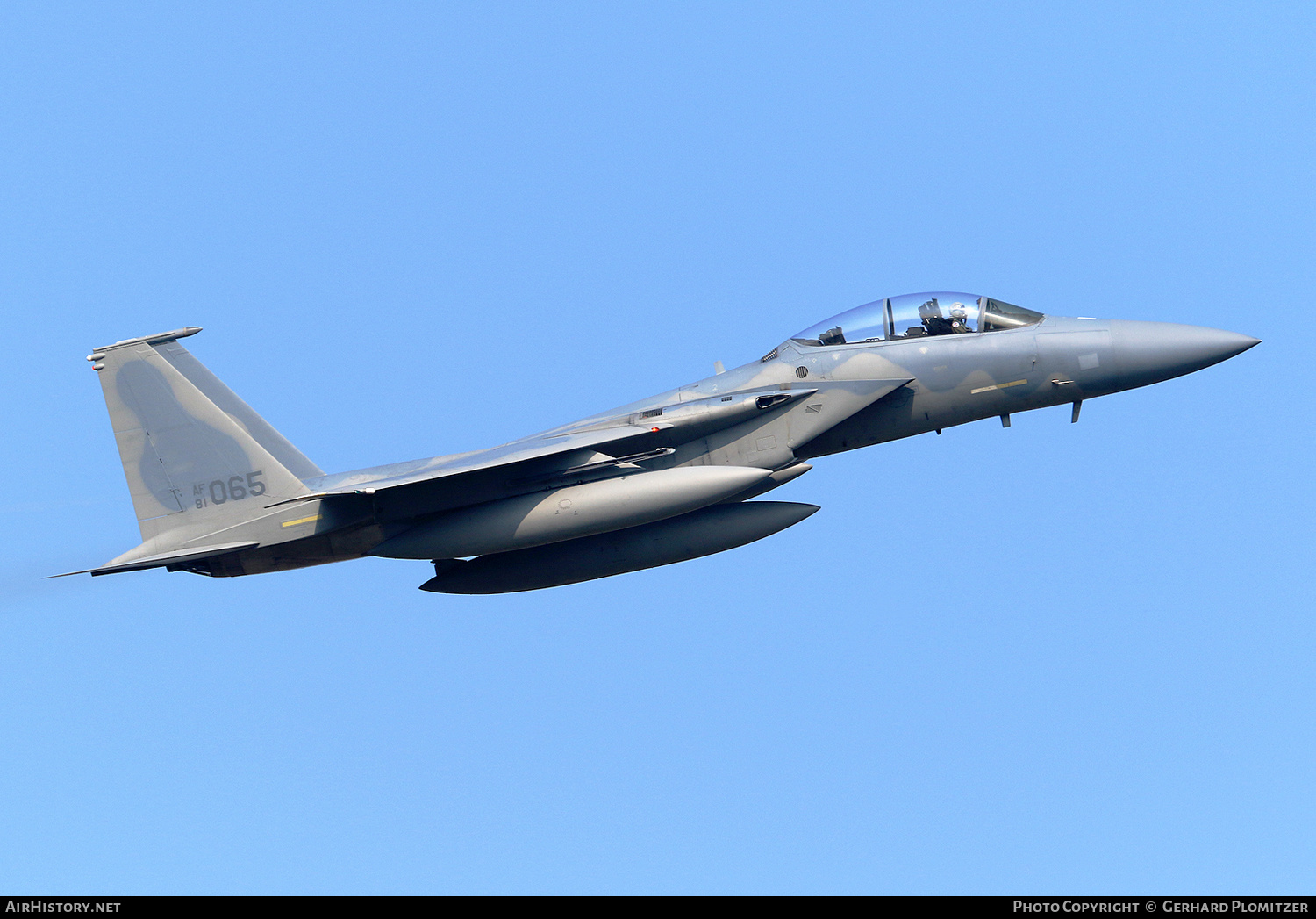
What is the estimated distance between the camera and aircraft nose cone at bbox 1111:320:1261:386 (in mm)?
14766

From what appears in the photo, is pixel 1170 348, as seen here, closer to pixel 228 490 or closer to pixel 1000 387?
pixel 1000 387

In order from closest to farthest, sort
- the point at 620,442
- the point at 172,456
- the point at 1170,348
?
the point at 1170,348 → the point at 620,442 → the point at 172,456

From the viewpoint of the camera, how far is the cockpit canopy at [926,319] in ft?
49.8

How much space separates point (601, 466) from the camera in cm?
1465

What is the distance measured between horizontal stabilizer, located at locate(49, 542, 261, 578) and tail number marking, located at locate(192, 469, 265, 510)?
0.58m

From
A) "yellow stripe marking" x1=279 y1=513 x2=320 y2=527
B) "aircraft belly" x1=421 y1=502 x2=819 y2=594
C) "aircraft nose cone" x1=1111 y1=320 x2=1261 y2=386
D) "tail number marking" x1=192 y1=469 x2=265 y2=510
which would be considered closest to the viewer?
"aircraft nose cone" x1=1111 y1=320 x2=1261 y2=386

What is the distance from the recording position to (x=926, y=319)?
15219mm

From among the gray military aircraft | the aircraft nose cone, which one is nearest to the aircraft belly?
the gray military aircraft

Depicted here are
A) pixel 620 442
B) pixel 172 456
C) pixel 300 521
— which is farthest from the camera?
pixel 172 456

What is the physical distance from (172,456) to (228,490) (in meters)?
0.78

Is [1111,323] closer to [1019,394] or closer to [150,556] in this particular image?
[1019,394]

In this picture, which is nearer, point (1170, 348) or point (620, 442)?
point (1170, 348)

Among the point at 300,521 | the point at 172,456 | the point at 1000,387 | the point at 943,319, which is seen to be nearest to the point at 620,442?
the point at 300,521

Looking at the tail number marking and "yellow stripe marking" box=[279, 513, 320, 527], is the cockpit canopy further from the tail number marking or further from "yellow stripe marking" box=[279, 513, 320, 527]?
the tail number marking
